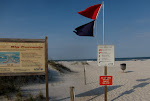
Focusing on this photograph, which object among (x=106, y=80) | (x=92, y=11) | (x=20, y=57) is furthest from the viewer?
(x=92, y=11)

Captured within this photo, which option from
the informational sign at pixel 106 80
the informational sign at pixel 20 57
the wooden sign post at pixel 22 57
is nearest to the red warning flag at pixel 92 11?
the wooden sign post at pixel 22 57

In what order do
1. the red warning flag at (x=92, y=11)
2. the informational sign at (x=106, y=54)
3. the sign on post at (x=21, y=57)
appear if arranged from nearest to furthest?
the sign on post at (x=21, y=57) < the informational sign at (x=106, y=54) < the red warning flag at (x=92, y=11)

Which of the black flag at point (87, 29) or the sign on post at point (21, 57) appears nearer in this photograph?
the sign on post at point (21, 57)

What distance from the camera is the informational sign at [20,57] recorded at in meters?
5.80

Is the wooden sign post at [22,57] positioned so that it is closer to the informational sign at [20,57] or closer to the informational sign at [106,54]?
the informational sign at [20,57]

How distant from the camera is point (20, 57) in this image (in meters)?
5.85

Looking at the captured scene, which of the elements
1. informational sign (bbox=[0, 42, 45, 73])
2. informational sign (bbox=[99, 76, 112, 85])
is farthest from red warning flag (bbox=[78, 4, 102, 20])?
informational sign (bbox=[99, 76, 112, 85])

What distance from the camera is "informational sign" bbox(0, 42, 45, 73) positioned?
5.80 m

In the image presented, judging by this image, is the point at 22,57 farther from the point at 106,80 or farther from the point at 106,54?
the point at 106,80

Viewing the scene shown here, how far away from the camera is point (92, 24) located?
6277 millimetres

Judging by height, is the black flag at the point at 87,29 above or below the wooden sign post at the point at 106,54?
above

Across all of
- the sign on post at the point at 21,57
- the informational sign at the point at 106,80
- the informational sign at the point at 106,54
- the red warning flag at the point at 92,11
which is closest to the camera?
the sign on post at the point at 21,57

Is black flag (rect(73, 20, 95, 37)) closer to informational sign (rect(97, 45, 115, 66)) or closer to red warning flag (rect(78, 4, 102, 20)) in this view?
red warning flag (rect(78, 4, 102, 20))

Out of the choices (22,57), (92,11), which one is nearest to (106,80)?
(92,11)
